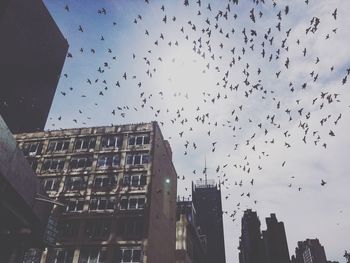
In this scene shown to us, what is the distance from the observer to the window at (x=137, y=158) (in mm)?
42875

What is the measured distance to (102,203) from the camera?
40.7m

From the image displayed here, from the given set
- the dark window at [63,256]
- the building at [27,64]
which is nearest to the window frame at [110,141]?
the dark window at [63,256]

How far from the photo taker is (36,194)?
1245 centimetres

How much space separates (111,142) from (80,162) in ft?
17.3

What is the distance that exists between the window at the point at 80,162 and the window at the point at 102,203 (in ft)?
18.1

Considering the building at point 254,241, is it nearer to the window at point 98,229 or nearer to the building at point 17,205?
the building at point 17,205

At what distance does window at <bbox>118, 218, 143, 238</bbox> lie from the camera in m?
Result: 37.5

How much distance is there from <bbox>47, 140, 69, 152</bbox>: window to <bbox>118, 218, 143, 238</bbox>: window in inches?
619

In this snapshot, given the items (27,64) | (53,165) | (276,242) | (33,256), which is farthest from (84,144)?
(27,64)

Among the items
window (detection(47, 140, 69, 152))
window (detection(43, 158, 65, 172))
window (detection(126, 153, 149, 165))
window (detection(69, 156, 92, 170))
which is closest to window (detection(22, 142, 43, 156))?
window (detection(47, 140, 69, 152))

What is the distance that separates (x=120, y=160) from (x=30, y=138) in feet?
53.9

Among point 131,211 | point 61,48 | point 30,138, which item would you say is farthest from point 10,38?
point 131,211

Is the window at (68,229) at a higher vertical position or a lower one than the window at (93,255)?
higher

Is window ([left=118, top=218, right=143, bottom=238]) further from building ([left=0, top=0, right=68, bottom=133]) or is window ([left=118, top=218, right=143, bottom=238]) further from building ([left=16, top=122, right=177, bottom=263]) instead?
building ([left=0, top=0, right=68, bottom=133])
